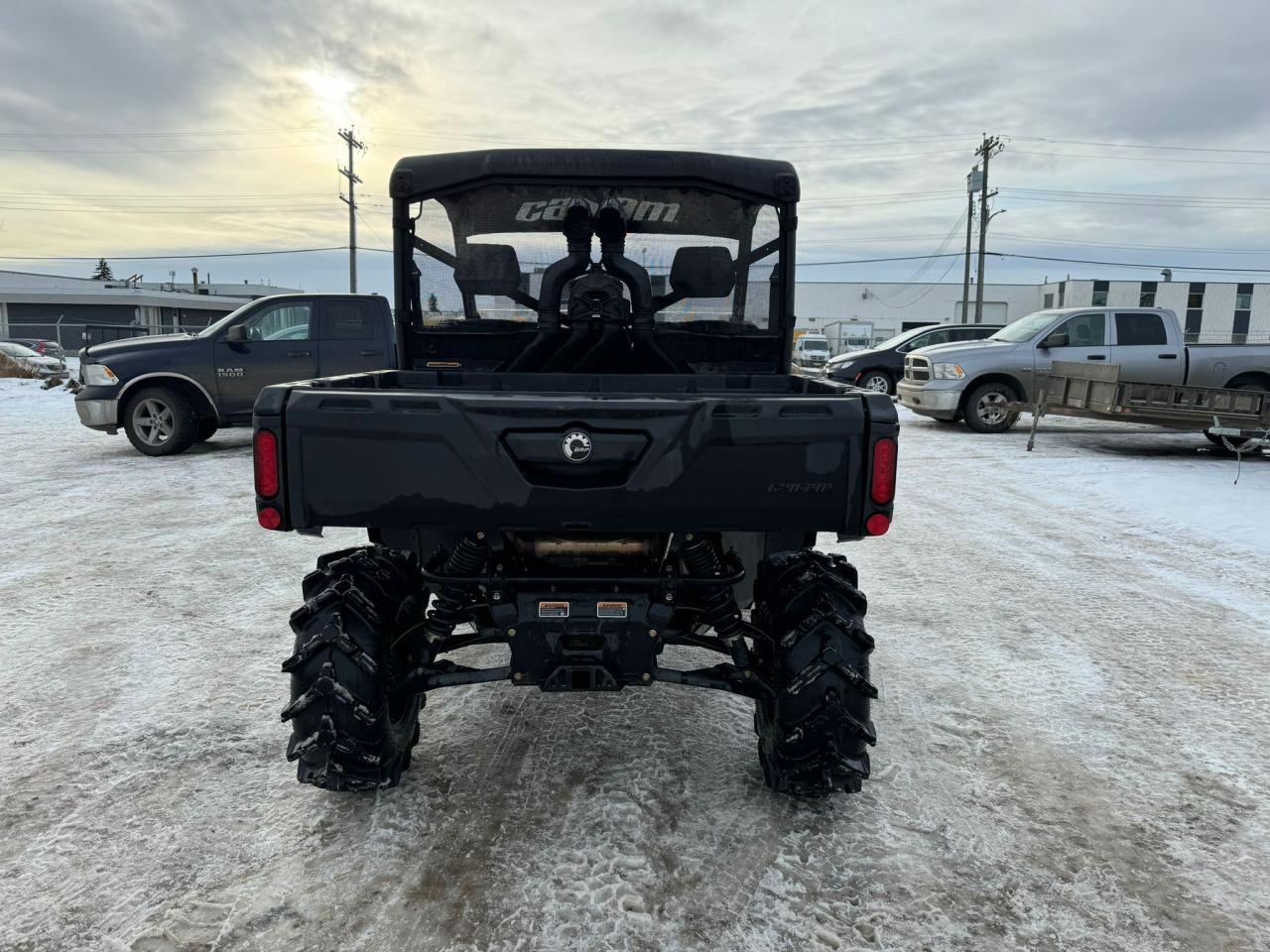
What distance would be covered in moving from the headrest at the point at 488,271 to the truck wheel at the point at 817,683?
7.48ft

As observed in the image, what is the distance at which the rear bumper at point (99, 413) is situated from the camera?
420 inches

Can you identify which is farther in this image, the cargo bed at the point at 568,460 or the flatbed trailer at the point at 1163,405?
the flatbed trailer at the point at 1163,405

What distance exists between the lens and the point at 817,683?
9.75 ft

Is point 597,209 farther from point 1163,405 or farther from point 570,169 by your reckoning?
point 1163,405

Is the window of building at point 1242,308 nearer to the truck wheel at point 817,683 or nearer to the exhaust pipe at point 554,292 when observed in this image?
the exhaust pipe at point 554,292

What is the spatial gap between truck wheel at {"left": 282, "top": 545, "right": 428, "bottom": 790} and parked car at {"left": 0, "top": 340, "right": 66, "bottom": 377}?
26.0m

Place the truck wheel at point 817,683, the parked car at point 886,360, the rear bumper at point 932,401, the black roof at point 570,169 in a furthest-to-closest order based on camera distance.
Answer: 1. the parked car at point 886,360
2. the rear bumper at point 932,401
3. the black roof at point 570,169
4. the truck wheel at point 817,683

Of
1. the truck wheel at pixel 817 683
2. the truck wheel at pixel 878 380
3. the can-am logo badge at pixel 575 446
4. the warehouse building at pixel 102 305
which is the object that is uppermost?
the warehouse building at pixel 102 305

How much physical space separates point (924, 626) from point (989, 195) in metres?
44.2

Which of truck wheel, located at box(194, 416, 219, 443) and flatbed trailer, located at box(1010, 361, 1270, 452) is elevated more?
flatbed trailer, located at box(1010, 361, 1270, 452)

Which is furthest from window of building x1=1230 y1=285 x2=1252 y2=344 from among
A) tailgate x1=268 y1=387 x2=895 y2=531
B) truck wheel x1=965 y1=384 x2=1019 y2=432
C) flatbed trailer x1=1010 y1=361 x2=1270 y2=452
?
tailgate x1=268 y1=387 x2=895 y2=531

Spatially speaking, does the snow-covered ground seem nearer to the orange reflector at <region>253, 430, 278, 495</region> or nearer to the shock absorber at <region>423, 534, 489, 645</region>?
the shock absorber at <region>423, 534, 489, 645</region>

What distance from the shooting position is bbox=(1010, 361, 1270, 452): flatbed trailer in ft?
35.0

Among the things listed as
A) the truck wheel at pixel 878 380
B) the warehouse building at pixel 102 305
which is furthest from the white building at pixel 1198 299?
the warehouse building at pixel 102 305
